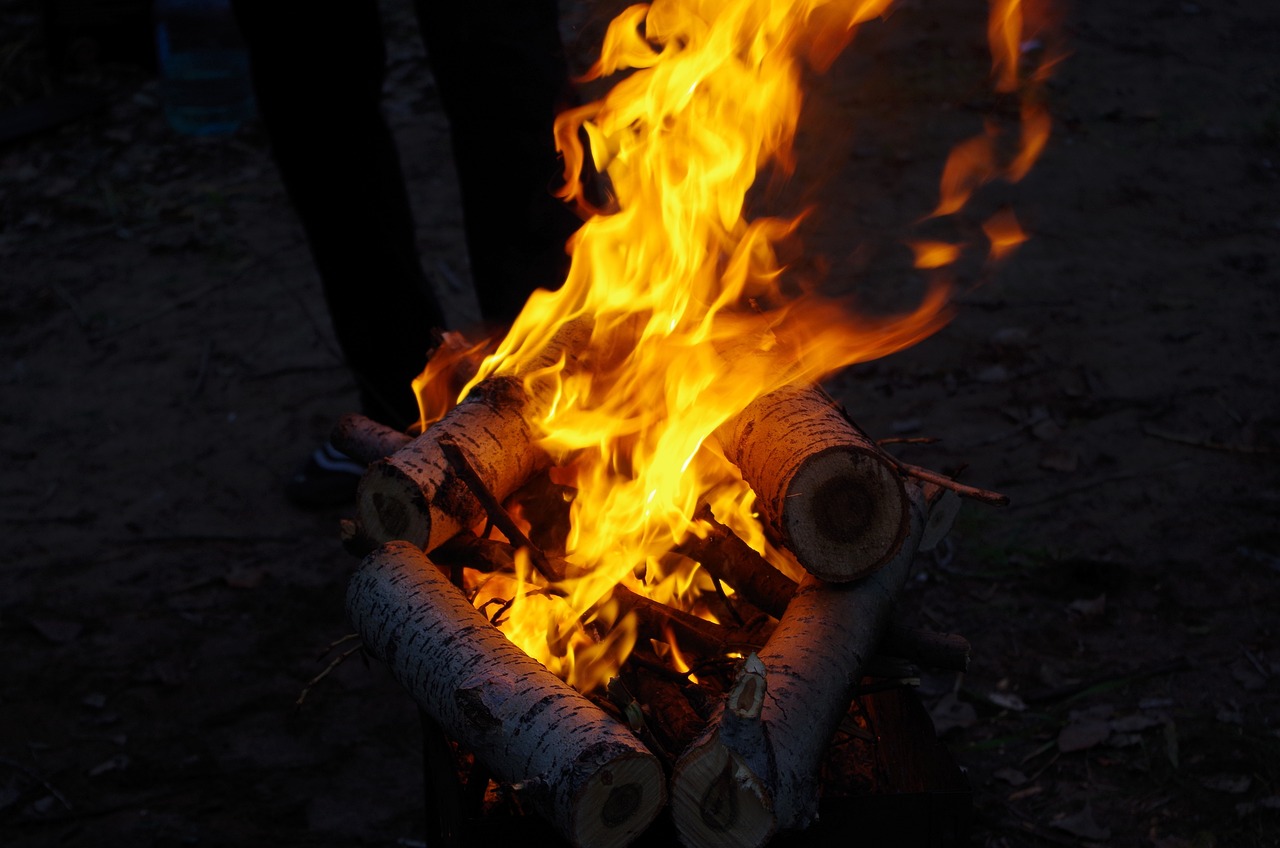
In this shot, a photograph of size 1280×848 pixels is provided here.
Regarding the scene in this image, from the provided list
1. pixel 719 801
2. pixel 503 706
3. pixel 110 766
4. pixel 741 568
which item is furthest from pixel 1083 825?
pixel 110 766

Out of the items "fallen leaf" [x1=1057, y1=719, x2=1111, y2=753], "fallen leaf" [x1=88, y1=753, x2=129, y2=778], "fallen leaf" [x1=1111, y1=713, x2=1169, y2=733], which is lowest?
"fallen leaf" [x1=1057, y1=719, x2=1111, y2=753]

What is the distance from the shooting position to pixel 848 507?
201cm

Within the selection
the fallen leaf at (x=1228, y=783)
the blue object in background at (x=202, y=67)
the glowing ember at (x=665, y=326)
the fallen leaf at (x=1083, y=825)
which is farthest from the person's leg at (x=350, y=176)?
the blue object in background at (x=202, y=67)

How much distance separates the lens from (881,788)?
1904 millimetres

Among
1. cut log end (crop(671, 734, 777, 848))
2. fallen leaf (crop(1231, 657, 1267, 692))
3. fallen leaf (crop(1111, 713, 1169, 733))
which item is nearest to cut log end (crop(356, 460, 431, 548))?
cut log end (crop(671, 734, 777, 848))

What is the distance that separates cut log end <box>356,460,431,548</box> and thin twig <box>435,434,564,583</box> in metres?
0.10

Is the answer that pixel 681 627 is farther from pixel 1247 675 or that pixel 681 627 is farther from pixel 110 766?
pixel 110 766

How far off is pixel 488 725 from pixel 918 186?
4770mm

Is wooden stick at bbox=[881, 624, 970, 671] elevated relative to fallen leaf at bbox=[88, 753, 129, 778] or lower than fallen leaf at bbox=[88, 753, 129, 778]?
elevated

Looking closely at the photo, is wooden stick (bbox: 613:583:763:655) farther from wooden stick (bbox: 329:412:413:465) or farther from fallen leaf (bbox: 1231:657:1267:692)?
fallen leaf (bbox: 1231:657:1267:692)

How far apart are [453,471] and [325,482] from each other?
6.64 ft

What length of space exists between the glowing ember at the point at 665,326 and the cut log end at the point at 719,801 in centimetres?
42

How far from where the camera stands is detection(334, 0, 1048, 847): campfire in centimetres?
170

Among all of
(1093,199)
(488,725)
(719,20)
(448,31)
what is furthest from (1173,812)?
(1093,199)
